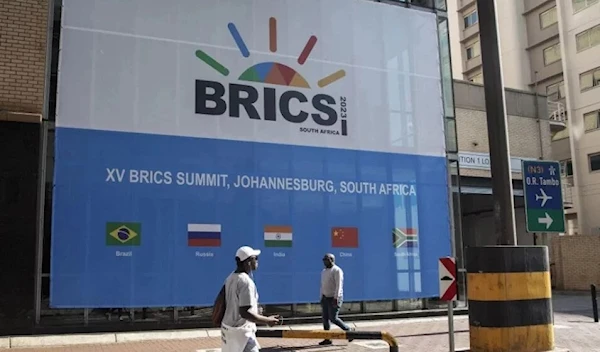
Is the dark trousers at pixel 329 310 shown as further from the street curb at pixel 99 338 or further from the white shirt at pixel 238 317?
the white shirt at pixel 238 317

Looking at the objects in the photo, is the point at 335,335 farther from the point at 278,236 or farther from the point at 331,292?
the point at 278,236

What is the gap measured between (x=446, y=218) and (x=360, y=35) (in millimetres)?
5384

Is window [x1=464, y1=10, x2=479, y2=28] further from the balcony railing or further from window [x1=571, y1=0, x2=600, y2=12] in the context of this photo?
the balcony railing

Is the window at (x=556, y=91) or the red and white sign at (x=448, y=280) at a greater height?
the window at (x=556, y=91)

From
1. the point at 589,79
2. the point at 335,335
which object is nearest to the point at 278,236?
the point at 335,335

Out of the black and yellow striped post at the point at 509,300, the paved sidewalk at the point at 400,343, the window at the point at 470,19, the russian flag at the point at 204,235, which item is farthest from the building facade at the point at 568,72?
the black and yellow striped post at the point at 509,300

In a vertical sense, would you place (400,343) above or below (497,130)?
below

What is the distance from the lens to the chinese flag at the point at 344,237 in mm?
14805

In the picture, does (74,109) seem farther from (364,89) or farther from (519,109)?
(519,109)

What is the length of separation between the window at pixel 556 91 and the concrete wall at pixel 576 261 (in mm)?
15810

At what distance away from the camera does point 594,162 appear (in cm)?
3556

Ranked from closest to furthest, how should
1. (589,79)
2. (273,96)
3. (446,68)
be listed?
(273,96) < (446,68) < (589,79)

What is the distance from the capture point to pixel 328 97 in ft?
50.4

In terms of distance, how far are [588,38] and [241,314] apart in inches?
1450
